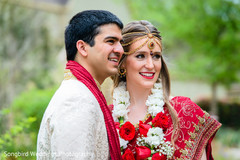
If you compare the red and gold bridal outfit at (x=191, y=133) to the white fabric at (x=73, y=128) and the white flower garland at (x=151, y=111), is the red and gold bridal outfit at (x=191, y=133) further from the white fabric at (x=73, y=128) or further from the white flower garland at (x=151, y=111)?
the white fabric at (x=73, y=128)

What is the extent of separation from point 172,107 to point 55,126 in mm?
1541

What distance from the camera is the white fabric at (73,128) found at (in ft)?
6.05

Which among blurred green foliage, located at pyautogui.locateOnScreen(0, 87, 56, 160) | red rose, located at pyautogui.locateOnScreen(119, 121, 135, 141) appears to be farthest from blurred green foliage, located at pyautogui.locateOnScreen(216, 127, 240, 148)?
red rose, located at pyautogui.locateOnScreen(119, 121, 135, 141)

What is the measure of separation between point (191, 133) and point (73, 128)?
1.53 meters

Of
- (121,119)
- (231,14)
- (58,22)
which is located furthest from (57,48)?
(121,119)

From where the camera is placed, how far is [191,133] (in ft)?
9.80

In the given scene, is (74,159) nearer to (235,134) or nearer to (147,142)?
(147,142)

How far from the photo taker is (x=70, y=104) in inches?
76.5

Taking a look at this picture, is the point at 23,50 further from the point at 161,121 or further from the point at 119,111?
the point at 161,121

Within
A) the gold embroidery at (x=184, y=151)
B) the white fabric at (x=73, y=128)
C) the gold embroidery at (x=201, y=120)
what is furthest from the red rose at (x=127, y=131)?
the white fabric at (x=73, y=128)

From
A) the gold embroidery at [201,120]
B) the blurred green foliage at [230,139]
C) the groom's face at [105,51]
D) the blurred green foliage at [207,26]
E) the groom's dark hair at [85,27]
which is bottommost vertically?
the blurred green foliage at [230,139]

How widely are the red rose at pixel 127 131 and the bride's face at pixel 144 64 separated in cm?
45

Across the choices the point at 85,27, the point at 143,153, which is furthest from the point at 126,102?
the point at 85,27

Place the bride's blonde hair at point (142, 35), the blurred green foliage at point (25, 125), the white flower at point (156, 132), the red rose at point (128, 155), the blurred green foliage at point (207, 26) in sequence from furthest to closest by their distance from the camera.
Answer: the blurred green foliage at point (207, 26) < the blurred green foliage at point (25, 125) < the bride's blonde hair at point (142, 35) < the white flower at point (156, 132) < the red rose at point (128, 155)
